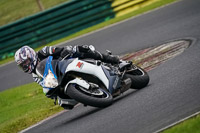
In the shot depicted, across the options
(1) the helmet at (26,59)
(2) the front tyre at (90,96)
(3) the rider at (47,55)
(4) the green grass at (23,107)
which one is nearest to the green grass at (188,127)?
(2) the front tyre at (90,96)

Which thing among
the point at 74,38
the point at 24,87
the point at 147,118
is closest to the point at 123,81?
the point at 147,118

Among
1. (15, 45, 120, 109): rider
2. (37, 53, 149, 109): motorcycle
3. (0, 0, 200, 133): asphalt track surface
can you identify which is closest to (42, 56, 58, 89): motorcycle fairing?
(37, 53, 149, 109): motorcycle

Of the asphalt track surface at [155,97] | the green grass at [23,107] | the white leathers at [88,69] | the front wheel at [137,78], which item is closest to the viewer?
the asphalt track surface at [155,97]

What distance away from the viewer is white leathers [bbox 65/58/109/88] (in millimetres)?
7473

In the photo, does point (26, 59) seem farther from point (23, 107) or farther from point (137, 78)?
point (23, 107)

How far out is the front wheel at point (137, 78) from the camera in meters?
8.09

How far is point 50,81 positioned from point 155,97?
1557mm

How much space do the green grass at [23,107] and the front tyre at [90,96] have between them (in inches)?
78.6

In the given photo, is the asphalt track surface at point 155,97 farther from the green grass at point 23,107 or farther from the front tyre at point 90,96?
the green grass at point 23,107

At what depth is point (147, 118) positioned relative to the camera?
19.9 ft

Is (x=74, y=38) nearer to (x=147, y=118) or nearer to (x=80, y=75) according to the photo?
(x=80, y=75)

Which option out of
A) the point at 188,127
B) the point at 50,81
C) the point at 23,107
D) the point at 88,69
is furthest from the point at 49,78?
the point at 23,107

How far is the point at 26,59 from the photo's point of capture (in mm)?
7520

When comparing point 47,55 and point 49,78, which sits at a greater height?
point 47,55
